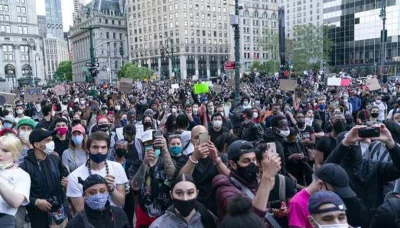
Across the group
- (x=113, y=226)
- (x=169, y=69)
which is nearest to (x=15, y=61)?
(x=169, y=69)

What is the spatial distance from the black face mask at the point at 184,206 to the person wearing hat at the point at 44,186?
181cm

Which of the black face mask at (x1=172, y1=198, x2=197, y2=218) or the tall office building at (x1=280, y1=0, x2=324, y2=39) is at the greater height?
the tall office building at (x1=280, y1=0, x2=324, y2=39)

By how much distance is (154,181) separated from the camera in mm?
4223

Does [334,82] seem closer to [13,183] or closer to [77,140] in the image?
[77,140]

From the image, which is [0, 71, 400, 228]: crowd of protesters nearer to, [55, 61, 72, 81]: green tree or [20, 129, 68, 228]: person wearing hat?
[20, 129, 68, 228]: person wearing hat

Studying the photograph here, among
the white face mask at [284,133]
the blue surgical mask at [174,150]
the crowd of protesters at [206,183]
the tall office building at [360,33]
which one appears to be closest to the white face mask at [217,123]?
the crowd of protesters at [206,183]

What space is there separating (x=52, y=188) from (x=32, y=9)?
10954 centimetres

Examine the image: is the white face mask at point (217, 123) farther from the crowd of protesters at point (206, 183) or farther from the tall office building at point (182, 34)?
the tall office building at point (182, 34)

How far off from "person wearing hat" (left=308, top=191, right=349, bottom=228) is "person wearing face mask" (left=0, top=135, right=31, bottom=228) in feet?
9.19

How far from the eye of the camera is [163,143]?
4.15 meters

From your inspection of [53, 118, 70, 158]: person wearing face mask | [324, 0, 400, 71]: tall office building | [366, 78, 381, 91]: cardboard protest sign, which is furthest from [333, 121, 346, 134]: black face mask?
[324, 0, 400, 71]: tall office building

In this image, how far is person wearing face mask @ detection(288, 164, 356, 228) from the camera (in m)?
3.21

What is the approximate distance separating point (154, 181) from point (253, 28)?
392 feet

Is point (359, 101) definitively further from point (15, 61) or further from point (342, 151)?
Answer: point (15, 61)
